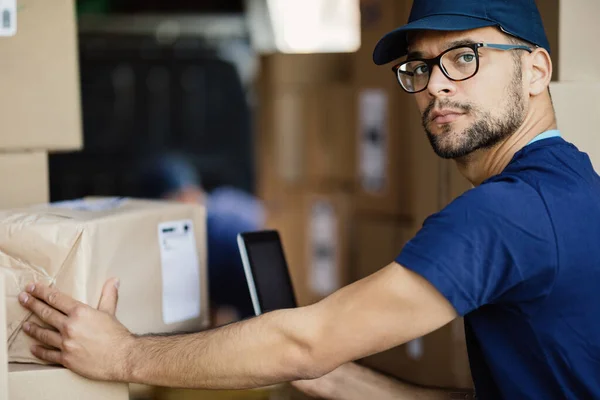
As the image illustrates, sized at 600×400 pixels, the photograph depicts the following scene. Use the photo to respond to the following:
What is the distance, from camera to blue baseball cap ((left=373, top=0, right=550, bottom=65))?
1.48 m

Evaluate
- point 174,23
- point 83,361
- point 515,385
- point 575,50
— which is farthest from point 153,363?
point 174,23

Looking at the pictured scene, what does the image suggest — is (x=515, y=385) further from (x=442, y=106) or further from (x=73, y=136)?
(x=73, y=136)

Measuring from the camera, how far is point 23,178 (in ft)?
5.92

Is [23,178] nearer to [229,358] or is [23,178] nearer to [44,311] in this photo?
[44,311]

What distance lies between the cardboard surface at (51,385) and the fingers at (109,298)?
0.42 ft

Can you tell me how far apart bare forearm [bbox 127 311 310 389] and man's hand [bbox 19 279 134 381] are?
31 millimetres

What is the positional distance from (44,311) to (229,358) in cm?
35

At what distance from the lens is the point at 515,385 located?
1.40 m

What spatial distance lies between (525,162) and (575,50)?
50 centimetres

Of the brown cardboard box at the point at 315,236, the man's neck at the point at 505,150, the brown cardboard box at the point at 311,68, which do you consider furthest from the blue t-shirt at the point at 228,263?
the man's neck at the point at 505,150

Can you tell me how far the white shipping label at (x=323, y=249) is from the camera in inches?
132

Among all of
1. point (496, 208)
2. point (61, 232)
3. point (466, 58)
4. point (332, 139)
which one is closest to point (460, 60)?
point (466, 58)

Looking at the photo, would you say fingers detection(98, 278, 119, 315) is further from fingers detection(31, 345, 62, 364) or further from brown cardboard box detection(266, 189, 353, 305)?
brown cardboard box detection(266, 189, 353, 305)

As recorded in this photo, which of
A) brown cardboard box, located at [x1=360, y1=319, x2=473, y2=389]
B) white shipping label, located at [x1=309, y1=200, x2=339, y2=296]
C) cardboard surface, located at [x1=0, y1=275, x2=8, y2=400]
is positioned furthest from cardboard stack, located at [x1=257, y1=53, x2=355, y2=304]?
cardboard surface, located at [x1=0, y1=275, x2=8, y2=400]
